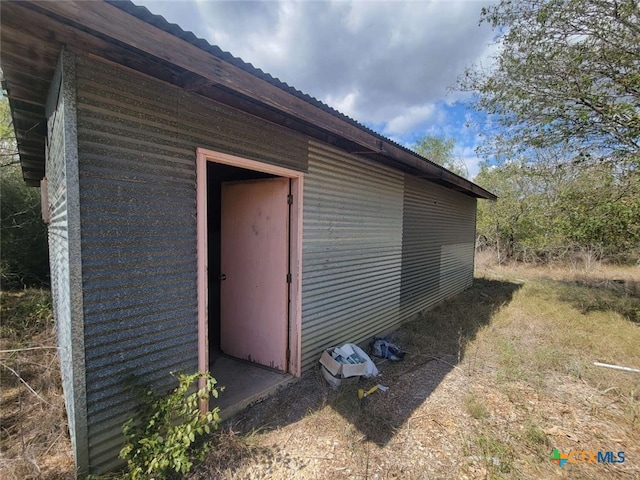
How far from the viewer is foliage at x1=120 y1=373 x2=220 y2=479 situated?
5.87 feet

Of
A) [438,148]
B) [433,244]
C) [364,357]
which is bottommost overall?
[364,357]

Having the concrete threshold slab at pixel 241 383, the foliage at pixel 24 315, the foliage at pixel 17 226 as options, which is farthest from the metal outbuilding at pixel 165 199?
the foliage at pixel 17 226

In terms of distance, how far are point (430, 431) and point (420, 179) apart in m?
4.48

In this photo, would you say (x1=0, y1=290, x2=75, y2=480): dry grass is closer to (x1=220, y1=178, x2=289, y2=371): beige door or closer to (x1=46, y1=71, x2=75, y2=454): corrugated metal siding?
(x1=46, y1=71, x2=75, y2=454): corrugated metal siding

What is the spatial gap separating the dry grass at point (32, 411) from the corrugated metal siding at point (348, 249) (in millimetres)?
2170

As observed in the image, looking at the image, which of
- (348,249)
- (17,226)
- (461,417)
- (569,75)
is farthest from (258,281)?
(17,226)

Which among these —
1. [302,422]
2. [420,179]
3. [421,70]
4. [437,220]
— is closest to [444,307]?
[437,220]

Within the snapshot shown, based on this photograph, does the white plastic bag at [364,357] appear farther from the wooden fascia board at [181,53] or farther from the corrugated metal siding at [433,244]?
the wooden fascia board at [181,53]

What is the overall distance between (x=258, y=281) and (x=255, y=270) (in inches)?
5.5

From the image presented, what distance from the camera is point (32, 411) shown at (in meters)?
2.62

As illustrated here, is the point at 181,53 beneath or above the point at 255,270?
above

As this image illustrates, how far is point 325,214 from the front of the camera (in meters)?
3.64

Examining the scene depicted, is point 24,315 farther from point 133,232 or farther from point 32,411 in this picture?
point 133,232

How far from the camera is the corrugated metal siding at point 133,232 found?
1797 mm
